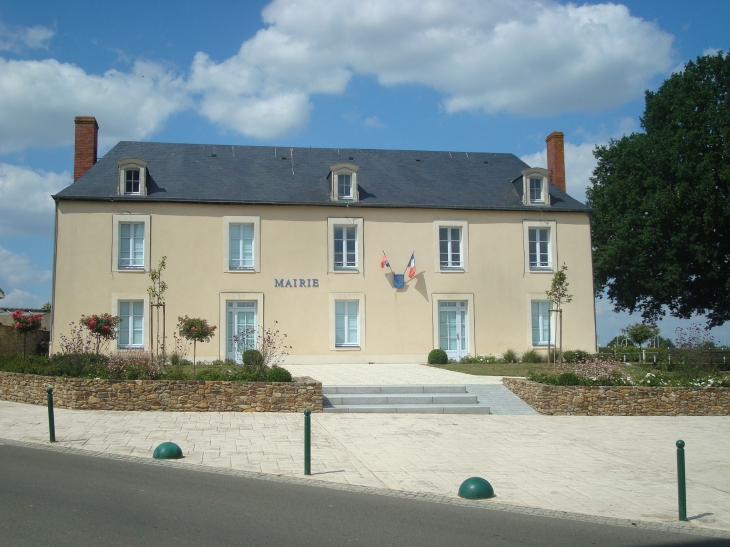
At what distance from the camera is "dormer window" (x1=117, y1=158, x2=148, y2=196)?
82.5ft

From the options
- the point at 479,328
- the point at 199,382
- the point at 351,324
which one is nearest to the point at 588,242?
the point at 479,328

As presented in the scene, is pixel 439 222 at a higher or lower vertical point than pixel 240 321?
higher

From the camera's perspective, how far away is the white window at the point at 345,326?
25.9 meters

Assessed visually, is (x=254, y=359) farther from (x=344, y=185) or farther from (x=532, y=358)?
(x=532, y=358)

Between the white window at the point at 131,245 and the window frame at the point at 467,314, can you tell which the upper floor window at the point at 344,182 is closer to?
the window frame at the point at 467,314

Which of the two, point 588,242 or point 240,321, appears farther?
point 588,242

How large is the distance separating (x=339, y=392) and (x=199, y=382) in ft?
11.1

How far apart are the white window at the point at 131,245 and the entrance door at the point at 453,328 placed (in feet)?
35.6

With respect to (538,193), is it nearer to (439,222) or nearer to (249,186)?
(439,222)

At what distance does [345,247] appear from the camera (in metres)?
26.1

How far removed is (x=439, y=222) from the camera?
1053 inches

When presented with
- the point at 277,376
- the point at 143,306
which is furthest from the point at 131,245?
the point at 277,376

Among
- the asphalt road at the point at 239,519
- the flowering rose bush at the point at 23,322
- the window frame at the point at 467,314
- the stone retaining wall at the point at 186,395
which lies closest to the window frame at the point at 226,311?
the window frame at the point at 467,314

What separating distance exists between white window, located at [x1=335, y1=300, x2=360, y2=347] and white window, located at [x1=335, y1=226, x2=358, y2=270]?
53.0 inches
